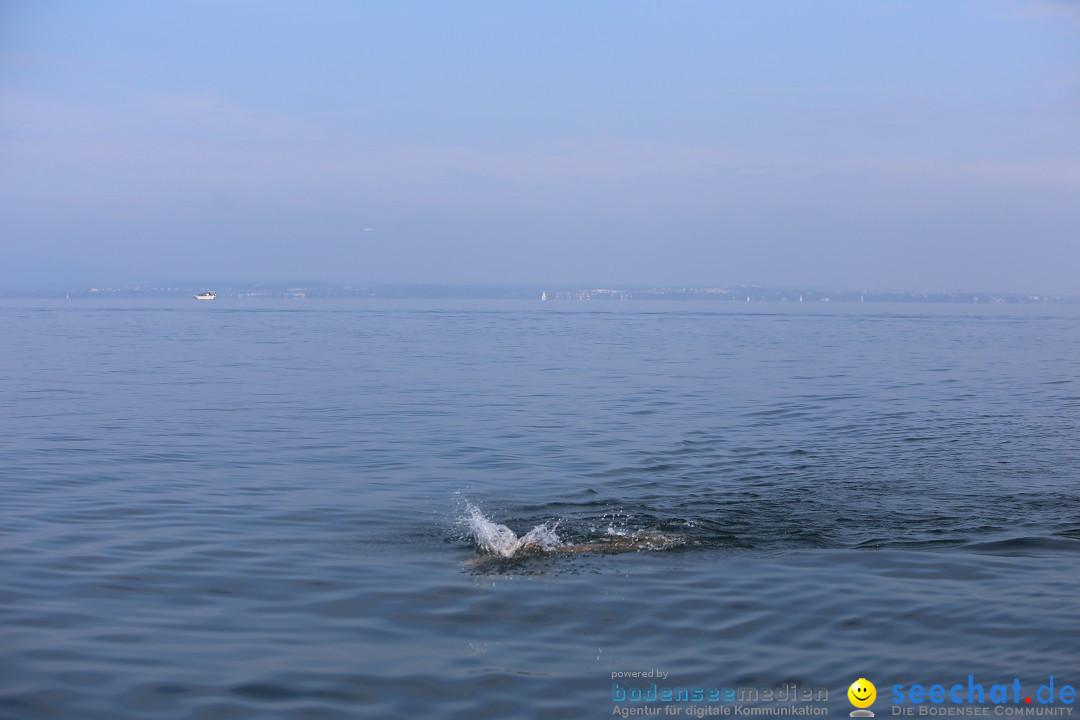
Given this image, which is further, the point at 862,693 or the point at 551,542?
the point at 551,542

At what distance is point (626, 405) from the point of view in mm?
27203

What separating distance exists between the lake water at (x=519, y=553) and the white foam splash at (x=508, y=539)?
0.10m

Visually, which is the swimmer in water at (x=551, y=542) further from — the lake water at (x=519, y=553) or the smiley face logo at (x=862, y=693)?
the smiley face logo at (x=862, y=693)

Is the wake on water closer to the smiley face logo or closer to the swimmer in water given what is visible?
the swimmer in water

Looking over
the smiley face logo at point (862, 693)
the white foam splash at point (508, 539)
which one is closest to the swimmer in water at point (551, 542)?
the white foam splash at point (508, 539)

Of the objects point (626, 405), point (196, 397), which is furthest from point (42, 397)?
point (626, 405)

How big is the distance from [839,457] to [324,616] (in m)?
12.1

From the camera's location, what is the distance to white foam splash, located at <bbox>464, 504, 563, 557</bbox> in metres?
11.9

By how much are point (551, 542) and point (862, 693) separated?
205 inches

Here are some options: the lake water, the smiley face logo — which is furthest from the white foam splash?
the smiley face logo

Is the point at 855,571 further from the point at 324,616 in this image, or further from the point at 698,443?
the point at 698,443

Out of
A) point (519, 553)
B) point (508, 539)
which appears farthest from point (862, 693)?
point (508, 539)

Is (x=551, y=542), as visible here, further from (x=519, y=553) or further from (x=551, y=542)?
(x=519, y=553)

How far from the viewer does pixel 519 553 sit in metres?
11.8
